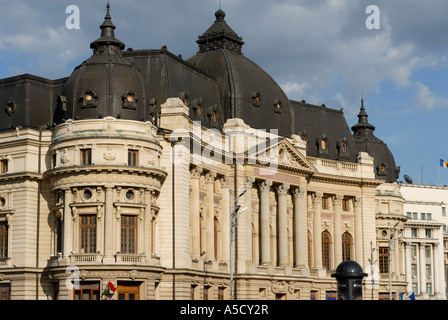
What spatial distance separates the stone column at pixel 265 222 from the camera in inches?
3686

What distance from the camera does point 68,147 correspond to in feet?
247

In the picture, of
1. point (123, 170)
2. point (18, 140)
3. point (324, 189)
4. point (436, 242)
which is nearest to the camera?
point (123, 170)

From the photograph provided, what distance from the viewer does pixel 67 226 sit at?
7412 cm

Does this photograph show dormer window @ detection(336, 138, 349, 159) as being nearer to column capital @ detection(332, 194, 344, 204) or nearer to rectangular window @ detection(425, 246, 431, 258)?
column capital @ detection(332, 194, 344, 204)

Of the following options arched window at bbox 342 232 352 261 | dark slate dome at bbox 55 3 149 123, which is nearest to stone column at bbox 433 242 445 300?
arched window at bbox 342 232 352 261

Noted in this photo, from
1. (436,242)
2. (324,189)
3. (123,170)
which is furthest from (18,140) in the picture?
(436,242)

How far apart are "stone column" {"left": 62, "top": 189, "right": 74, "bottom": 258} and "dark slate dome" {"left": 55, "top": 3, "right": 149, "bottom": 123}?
22.9ft

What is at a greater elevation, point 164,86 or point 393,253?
point 164,86

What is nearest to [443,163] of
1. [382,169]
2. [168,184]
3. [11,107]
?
[382,169]

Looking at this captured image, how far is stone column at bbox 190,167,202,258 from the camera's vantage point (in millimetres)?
82375

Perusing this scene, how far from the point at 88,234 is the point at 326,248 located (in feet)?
133

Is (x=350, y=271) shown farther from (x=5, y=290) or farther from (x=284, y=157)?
(x=284, y=157)

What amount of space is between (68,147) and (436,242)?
84585 mm
